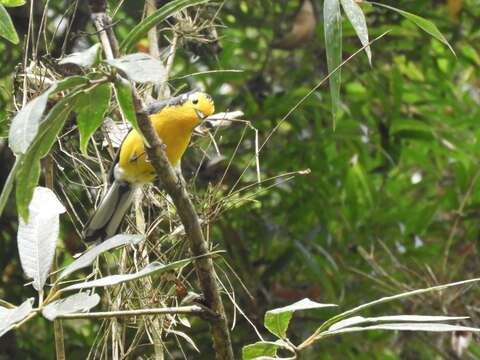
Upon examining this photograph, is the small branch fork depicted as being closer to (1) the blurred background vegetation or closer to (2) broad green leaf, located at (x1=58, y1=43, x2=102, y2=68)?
(2) broad green leaf, located at (x1=58, y1=43, x2=102, y2=68)

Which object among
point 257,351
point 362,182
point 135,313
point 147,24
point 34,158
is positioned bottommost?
point 362,182

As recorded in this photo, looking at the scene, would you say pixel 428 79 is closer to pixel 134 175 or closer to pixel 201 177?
pixel 201 177

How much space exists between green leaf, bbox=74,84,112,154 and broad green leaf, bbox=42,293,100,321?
8.8 inches

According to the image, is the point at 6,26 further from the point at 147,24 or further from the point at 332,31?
the point at 332,31

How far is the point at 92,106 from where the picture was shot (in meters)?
1.12

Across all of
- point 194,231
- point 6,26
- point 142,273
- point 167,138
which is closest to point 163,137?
point 167,138

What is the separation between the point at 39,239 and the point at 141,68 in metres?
0.38

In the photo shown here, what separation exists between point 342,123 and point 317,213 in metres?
0.33

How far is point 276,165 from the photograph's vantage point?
3.20m

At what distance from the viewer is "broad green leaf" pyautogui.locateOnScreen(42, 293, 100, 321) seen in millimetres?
1064

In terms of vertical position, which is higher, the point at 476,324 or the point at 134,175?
the point at 134,175

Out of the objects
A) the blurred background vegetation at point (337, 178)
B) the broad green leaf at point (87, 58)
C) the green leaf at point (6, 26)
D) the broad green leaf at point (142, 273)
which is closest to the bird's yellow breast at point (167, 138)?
the blurred background vegetation at point (337, 178)

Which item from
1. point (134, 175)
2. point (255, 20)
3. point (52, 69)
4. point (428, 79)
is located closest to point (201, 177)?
point (134, 175)

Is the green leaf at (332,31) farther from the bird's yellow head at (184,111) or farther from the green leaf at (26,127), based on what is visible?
the bird's yellow head at (184,111)
